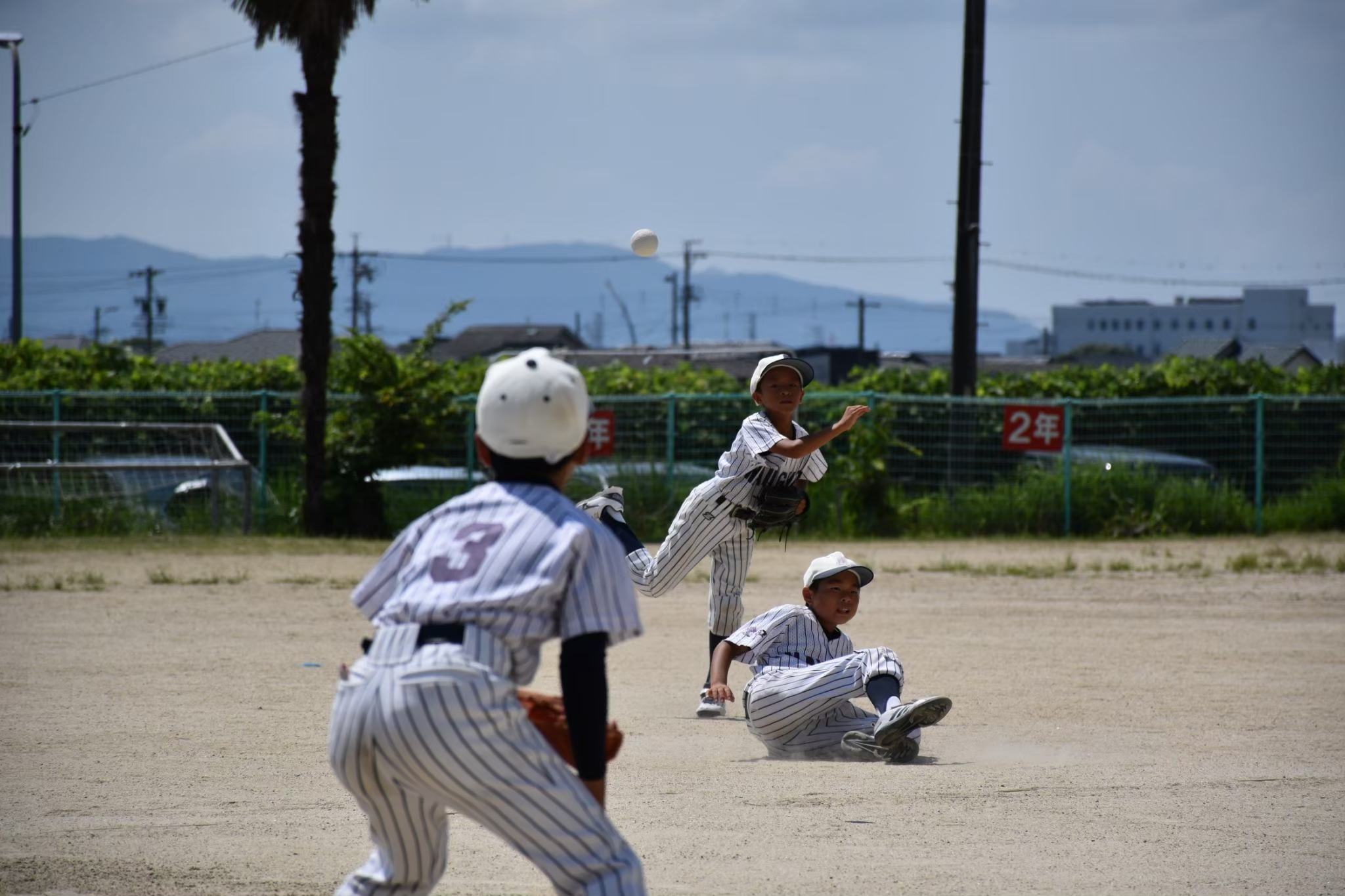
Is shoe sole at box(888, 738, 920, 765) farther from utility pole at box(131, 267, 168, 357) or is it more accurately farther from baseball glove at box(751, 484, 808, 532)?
utility pole at box(131, 267, 168, 357)

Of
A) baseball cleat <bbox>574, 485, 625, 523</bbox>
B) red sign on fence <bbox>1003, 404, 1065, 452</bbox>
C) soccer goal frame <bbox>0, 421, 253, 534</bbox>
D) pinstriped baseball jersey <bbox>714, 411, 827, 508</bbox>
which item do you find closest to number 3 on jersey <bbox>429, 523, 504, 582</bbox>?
baseball cleat <bbox>574, 485, 625, 523</bbox>

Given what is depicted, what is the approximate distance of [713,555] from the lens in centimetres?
811

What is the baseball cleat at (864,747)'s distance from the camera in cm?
659

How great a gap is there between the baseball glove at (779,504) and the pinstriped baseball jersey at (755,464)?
0.04 meters

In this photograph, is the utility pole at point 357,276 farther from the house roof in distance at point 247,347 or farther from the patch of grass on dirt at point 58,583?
the patch of grass on dirt at point 58,583

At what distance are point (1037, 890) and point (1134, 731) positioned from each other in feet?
9.81

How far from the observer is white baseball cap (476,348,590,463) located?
3.27 metres

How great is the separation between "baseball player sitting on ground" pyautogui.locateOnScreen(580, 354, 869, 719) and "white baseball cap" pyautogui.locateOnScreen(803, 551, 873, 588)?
58cm

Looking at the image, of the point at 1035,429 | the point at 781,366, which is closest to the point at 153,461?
the point at 1035,429

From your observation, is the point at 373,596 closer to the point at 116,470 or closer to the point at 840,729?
the point at 840,729

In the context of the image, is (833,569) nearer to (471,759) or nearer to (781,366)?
(781,366)

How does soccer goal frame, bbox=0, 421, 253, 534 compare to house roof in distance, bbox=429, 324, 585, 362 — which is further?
house roof in distance, bbox=429, 324, 585, 362

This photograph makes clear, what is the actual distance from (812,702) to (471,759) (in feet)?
12.7

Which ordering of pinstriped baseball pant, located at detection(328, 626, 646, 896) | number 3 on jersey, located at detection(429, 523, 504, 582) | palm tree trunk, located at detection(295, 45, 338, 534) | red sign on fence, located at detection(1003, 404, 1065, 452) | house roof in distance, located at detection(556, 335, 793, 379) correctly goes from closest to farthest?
1. pinstriped baseball pant, located at detection(328, 626, 646, 896)
2. number 3 on jersey, located at detection(429, 523, 504, 582)
3. palm tree trunk, located at detection(295, 45, 338, 534)
4. red sign on fence, located at detection(1003, 404, 1065, 452)
5. house roof in distance, located at detection(556, 335, 793, 379)
